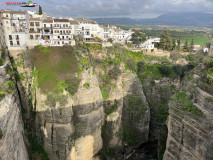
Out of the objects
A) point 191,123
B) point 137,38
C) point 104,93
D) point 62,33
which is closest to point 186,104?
point 191,123

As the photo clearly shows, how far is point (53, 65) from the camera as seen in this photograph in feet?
77.5

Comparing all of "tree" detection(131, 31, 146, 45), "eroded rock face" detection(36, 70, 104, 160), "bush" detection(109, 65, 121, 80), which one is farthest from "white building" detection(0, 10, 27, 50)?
"tree" detection(131, 31, 146, 45)

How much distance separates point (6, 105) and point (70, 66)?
9900mm

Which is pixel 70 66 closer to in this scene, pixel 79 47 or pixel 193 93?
pixel 79 47

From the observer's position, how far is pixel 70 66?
78.4ft

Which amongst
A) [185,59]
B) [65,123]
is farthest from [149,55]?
[65,123]

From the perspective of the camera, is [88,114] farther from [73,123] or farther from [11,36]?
[11,36]

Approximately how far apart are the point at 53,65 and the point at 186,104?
17951 mm

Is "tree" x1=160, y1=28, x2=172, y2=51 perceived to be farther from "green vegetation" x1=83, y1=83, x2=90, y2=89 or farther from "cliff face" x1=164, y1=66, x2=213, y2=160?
"cliff face" x1=164, y1=66, x2=213, y2=160

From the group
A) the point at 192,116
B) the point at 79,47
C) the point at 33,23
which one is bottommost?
the point at 192,116

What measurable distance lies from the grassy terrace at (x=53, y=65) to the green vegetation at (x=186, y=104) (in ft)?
46.0

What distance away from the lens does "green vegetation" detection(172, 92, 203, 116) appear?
12314 millimetres

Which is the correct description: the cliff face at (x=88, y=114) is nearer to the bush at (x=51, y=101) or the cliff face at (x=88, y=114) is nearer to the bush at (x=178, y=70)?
the bush at (x=51, y=101)

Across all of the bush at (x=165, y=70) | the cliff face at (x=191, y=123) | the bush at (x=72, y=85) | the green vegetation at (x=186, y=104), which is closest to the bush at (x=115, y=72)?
the bush at (x=72, y=85)
